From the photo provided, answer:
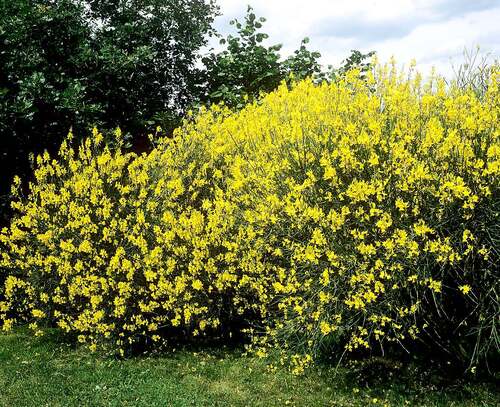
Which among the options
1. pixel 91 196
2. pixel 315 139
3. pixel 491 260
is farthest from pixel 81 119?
pixel 491 260

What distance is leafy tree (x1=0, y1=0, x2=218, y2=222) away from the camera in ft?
25.7

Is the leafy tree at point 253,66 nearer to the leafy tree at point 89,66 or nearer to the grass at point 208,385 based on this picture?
the leafy tree at point 89,66

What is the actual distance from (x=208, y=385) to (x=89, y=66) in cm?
566

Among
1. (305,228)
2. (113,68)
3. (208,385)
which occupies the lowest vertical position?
(208,385)

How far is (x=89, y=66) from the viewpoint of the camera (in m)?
9.04

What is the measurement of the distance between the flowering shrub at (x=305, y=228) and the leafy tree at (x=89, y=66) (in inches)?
67.5

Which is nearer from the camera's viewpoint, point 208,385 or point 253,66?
point 208,385

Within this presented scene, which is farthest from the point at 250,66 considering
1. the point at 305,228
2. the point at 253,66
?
the point at 305,228

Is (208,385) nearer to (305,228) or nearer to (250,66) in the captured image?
(305,228)

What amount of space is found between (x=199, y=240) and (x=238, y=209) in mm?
494

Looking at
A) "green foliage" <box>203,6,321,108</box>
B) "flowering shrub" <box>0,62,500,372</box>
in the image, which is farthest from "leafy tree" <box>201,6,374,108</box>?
"flowering shrub" <box>0,62,500,372</box>

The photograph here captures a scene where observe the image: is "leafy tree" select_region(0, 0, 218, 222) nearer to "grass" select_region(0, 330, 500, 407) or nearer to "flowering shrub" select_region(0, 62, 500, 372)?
"flowering shrub" select_region(0, 62, 500, 372)

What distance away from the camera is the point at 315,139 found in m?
5.30

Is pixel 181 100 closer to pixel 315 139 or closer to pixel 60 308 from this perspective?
pixel 60 308
